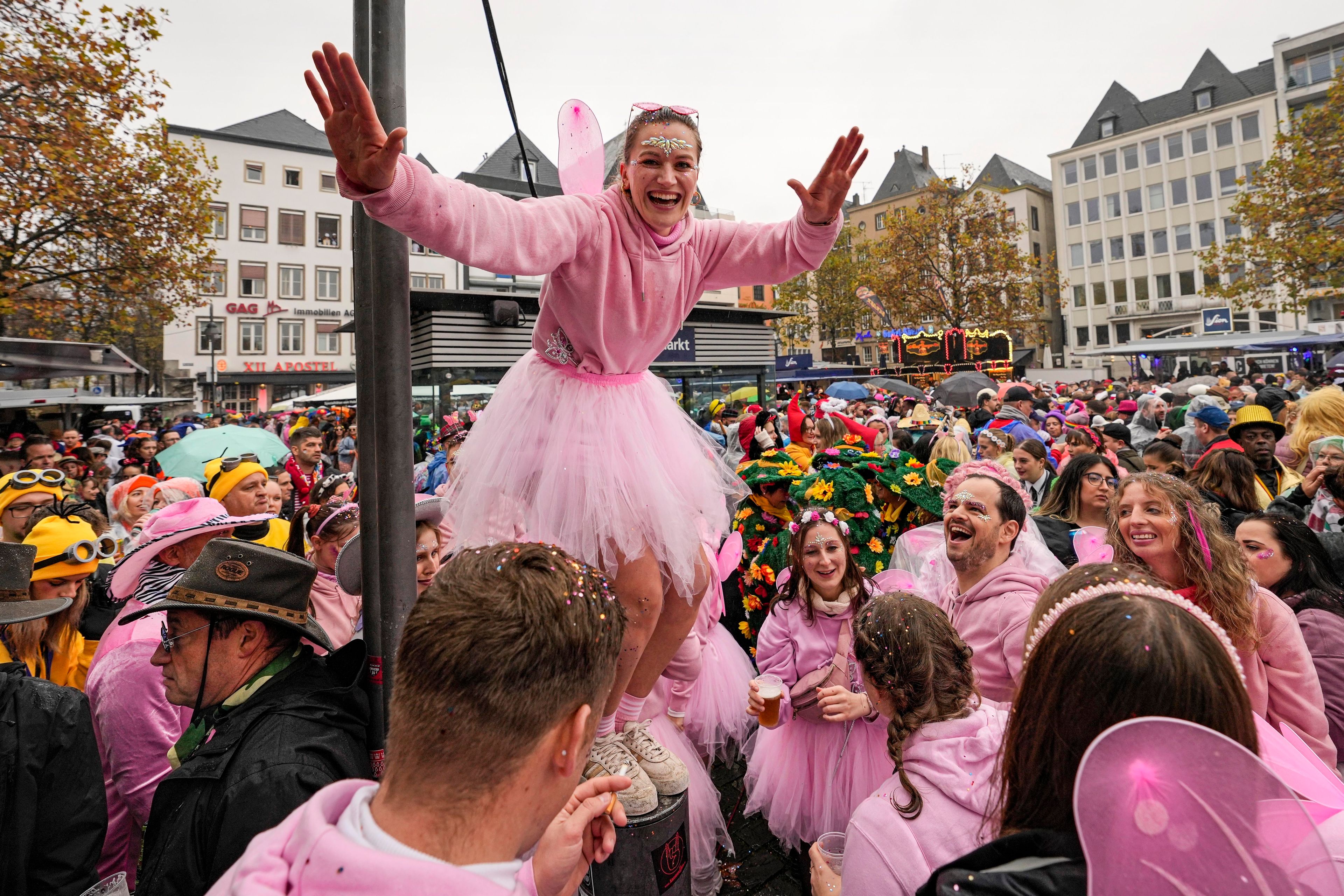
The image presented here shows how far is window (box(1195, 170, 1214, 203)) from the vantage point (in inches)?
1730

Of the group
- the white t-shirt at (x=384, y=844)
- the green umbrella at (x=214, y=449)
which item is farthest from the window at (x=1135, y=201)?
the white t-shirt at (x=384, y=844)

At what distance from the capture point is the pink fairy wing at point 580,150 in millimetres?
2146

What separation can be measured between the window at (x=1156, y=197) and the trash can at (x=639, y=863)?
5680 centimetres

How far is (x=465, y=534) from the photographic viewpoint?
6.51 feet

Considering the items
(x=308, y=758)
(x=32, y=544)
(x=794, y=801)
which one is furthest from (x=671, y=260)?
(x=32, y=544)

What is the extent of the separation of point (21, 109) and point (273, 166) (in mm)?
35958

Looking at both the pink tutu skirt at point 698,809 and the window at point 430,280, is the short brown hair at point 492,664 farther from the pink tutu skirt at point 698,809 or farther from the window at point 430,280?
the window at point 430,280

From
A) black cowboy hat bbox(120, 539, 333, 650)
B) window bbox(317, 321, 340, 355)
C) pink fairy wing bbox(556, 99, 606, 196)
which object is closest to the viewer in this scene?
black cowboy hat bbox(120, 539, 333, 650)

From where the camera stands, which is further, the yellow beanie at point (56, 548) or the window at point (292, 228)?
the window at point (292, 228)

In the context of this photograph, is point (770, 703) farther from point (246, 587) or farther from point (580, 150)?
point (580, 150)

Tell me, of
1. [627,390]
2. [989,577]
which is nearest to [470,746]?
[627,390]

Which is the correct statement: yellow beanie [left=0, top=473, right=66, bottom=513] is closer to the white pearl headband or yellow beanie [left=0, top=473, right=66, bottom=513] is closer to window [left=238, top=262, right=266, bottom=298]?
the white pearl headband

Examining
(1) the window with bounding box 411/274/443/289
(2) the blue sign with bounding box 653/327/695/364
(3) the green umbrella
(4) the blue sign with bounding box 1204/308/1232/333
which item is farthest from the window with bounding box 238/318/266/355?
(4) the blue sign with bounding box 1204/308/1232/333

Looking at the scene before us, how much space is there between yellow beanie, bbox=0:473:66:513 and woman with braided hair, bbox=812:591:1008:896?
489 centimetres
